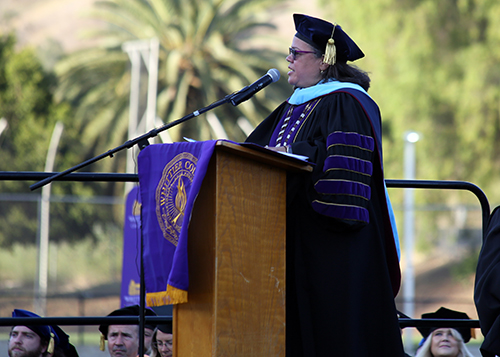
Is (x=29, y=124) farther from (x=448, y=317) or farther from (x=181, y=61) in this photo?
(x=448, y=317)

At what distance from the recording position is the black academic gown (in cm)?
300

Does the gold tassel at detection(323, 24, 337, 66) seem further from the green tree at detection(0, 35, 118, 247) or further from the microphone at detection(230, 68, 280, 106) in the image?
the green tree at detection(0, 35, 118, 247)

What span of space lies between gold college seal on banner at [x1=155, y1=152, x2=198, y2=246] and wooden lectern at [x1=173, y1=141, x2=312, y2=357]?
6 centimetres

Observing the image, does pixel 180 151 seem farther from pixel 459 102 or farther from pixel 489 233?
pixel 459 102

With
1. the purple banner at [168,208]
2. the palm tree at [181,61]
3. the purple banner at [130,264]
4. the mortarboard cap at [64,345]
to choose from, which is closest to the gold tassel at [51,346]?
the mortarboard cap at [64,345]

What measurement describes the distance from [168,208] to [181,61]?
70.0 ft

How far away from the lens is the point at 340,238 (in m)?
3.05

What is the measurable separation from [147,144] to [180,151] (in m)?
0.27

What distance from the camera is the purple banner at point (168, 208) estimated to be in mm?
2639

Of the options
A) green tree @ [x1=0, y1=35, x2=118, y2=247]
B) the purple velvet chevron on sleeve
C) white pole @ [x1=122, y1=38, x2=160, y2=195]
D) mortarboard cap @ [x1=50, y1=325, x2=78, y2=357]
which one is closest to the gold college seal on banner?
the purple velvet chevron on sleeve

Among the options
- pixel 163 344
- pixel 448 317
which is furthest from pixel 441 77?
pixel 163 344

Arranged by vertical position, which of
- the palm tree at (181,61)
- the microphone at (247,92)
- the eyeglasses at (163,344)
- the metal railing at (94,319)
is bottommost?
the eyeglasses at (163,344)

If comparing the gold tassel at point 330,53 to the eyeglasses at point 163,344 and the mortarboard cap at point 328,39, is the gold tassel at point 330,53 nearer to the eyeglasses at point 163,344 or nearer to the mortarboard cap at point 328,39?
the mortarboard cap at point 328,39

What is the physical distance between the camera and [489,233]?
9.90 feet
